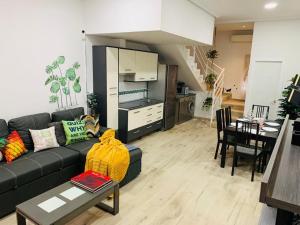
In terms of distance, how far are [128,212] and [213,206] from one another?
3.51ft

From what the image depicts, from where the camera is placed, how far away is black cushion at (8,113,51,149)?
3.12 meters

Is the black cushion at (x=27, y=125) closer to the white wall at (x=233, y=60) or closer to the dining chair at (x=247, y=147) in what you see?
the dining chair at (x=247, y=147)

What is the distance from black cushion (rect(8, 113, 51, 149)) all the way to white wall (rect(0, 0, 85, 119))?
24cm

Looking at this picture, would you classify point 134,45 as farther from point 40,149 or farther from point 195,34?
point 40,149

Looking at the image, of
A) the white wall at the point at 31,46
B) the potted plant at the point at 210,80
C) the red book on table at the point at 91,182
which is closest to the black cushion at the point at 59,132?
the white wall at the point at 31,46

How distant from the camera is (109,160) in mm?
2826

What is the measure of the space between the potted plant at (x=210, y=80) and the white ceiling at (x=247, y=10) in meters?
1.70

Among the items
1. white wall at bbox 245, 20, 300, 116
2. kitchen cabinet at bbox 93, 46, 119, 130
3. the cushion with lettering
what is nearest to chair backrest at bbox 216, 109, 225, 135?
kitchen cabinet at bbox 93, 46, 119, 130

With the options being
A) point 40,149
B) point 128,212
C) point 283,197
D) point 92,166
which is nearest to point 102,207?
point 128,212

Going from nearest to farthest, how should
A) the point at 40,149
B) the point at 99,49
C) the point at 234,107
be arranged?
the point at 40,149 < the point at 99,49 < the point at 234,107

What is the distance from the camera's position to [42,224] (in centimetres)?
179

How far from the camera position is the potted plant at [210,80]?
724 centimetres

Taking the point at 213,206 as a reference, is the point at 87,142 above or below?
above

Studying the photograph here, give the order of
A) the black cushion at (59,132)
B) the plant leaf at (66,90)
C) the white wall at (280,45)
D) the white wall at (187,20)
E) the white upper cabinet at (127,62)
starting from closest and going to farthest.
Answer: the black cushion at (59,132) < the white wall at (187,20) < the plant leaf at (66,90) < the white upper cabinet at (127,62) < the white wall at (280,45)
